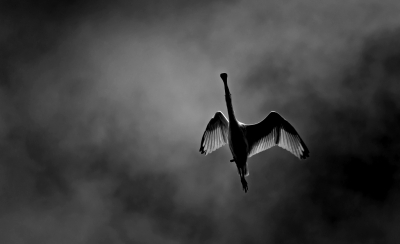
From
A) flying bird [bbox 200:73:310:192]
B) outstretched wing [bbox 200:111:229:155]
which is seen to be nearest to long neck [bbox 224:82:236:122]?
flying bird [bbox 200:73:310:192]

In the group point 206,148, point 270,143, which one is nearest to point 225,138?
point 206,148

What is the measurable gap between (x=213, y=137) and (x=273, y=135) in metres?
3.72

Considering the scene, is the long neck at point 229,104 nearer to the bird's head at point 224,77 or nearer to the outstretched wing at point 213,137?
the bird's head at point 224,77

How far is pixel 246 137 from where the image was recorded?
Result: 757 inches

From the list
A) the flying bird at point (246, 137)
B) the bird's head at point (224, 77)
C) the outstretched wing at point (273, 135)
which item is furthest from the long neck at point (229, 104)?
the outstretched wing at point (273, 135)

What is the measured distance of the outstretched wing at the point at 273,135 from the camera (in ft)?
62.3

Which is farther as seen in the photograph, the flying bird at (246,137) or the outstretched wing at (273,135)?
the outstretched wing at (273,135)

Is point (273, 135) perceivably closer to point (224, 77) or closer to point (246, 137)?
point (246, 137)

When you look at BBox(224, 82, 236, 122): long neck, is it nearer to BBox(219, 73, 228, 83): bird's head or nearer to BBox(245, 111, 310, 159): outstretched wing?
BBox(219, 73, 228, 83): bird's head

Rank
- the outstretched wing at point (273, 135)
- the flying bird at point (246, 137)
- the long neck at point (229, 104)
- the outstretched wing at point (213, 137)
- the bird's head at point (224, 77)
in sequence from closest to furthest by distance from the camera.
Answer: the long neck at point (229, 104)
the bird's head at point (224, 77)
the flying bird at point (246, 137)
the outstretched wing at point (273, 135)
the outstretched wing at point (213, 137)

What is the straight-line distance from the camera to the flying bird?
17.6 m

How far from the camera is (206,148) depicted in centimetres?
2056

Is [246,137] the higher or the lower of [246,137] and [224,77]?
the lower

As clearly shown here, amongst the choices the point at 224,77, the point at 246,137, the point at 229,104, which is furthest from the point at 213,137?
the point at 224,77
